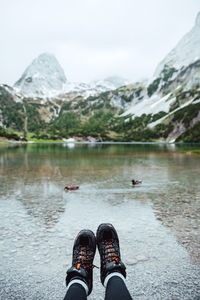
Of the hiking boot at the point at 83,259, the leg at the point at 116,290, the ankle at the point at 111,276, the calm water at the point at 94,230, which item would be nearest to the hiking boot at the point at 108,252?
the ankle at the point at 111,276

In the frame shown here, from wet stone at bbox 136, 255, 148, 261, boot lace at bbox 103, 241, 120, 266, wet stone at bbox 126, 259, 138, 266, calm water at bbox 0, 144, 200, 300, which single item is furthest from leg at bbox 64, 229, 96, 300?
wet stone at bbox 136, 255, 148, 261

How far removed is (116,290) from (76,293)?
97cm

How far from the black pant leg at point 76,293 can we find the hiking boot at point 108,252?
101cm

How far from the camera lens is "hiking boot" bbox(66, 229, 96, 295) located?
6658mm

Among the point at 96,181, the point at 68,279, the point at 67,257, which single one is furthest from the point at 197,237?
the point at 96,181

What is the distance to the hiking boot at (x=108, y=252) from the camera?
6969 mm

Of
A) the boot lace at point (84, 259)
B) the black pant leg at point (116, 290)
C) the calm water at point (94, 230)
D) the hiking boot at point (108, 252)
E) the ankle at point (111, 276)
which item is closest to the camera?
the black pant leg at point (116, 290)

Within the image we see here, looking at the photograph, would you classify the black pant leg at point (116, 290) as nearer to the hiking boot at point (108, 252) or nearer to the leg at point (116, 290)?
the leg at point (116, 290)

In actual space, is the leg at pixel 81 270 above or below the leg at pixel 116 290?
below

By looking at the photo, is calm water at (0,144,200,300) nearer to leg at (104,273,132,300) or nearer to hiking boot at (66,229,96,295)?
hiking boot at (66,229,96,295)

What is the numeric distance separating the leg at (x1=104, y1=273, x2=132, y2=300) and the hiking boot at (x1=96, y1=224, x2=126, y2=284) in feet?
1.50

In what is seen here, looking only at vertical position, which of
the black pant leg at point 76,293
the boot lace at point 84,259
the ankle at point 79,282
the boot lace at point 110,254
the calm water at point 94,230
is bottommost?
the calm water at point 94,230

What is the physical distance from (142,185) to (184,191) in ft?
14.0

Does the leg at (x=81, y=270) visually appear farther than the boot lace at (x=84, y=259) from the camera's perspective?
No
